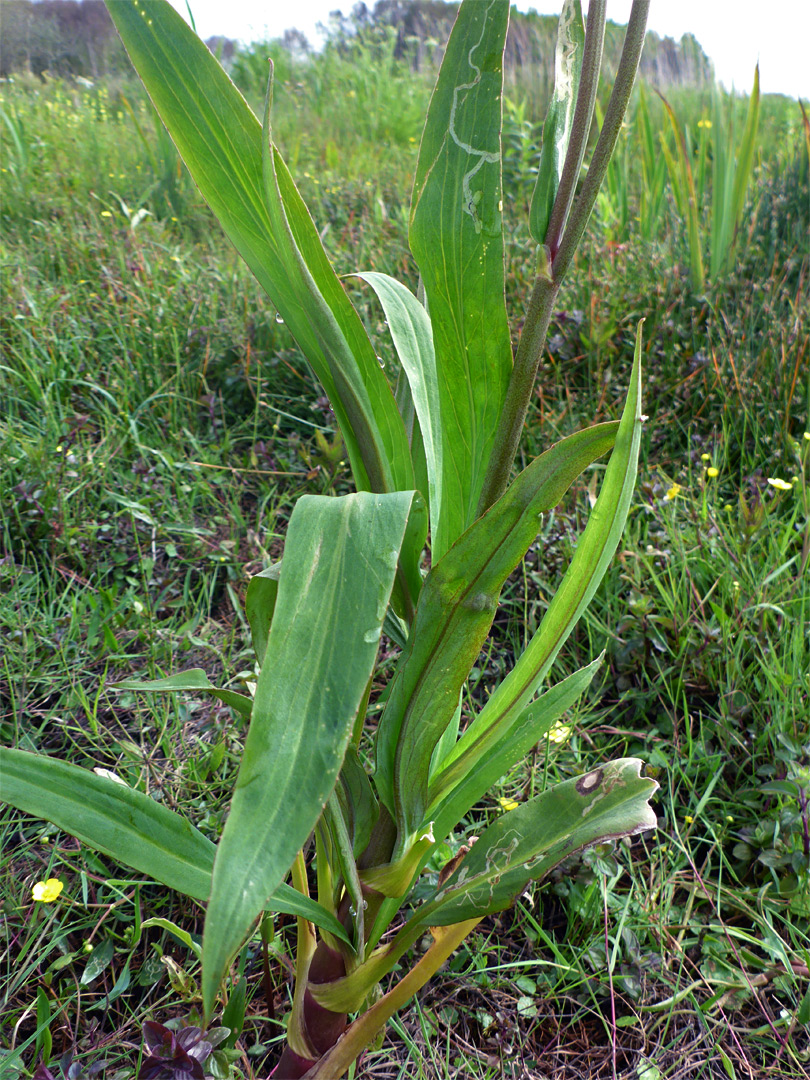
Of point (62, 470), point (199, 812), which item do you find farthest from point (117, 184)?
point (199, 812)

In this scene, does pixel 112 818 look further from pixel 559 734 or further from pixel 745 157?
pixel 745 157

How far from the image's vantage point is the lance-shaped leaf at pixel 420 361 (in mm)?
739

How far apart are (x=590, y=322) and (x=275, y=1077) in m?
1.87

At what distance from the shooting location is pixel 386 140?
186 inches

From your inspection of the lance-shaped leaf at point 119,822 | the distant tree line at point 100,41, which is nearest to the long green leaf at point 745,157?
the lance-shaped leaf at point 119,822

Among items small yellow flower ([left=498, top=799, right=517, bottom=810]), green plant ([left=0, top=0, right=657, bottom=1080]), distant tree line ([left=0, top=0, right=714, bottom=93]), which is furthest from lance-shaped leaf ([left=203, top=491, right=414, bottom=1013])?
distant tree line ([left=0, top=0, right=714, bottom=93])

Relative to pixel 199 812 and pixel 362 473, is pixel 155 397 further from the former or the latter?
pixel 362 473

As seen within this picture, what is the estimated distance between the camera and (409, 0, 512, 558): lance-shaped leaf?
25.8 inches

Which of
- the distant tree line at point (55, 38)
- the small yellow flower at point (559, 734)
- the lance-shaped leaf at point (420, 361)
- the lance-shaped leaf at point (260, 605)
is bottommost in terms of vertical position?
the small yellow flower at point (559, 734)

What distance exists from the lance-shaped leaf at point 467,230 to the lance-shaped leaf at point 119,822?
463 millimetres

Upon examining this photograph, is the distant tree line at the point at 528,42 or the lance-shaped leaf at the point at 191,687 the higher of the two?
the distant tree line at the point at 528,42

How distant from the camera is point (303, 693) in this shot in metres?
0.47

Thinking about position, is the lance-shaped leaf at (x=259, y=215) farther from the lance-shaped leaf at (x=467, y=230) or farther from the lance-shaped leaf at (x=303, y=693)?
the lance-shaped leaf at (x=303, y=693)

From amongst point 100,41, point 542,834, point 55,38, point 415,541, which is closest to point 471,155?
point 415,541
